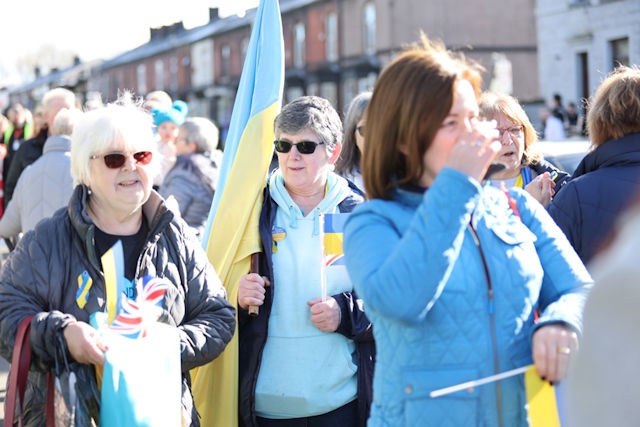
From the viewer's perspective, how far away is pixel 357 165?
16.9ft

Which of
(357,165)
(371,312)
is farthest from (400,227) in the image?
(357,165)

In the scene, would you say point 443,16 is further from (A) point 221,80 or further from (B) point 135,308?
(B) point 135,308

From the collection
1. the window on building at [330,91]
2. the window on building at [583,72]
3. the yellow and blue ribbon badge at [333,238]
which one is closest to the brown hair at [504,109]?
the yellow and blue ribbon badge at [333,238]

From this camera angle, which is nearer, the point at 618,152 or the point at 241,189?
the point at 618,152

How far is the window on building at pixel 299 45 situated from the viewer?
48125 mm

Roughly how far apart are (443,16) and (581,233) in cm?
3709

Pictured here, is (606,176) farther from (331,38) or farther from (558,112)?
(331,38)

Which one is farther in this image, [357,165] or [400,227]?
[357,165]

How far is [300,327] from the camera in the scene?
12.7 ft

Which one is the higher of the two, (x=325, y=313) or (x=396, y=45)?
(x=396, y=45)

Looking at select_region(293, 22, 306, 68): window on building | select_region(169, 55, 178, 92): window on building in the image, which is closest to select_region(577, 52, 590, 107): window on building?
select_region(293, 22, 306, 68): window on building

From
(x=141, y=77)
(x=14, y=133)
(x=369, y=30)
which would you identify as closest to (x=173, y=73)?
(x=141, y=77)

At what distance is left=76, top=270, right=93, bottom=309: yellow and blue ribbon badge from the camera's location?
131 inches

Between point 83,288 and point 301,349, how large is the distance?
957 mm
